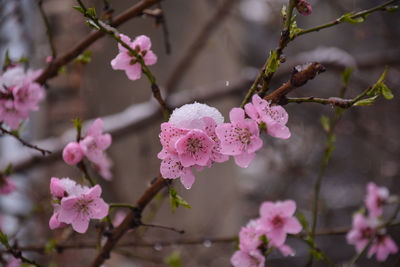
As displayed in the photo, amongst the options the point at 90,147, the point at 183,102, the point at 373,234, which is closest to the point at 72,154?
the point at 90,147

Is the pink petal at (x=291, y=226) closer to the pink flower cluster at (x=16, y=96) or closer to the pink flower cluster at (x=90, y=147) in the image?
the pink flower cluster at (x=90, y=147)

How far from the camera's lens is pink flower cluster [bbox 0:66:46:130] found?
35.7 inches

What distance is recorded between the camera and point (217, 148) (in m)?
0.59

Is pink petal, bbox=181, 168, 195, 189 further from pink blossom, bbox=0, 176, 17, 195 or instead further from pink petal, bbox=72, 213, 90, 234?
pink blossom, bbox=0, 176, 17, 195

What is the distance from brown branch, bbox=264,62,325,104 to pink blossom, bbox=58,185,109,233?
0.37 meters

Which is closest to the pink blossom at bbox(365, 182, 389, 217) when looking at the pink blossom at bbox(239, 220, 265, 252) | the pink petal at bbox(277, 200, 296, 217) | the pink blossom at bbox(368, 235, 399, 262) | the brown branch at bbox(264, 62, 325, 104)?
the pink blossom at bbox(368, 235, 399, 262)

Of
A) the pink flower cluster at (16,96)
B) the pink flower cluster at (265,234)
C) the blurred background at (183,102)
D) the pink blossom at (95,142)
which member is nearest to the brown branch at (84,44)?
the pink flower cluster at (16,96)

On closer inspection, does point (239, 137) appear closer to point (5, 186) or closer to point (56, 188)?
point (56, 188)

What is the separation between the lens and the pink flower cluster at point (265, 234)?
0.83 m

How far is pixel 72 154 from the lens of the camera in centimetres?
82

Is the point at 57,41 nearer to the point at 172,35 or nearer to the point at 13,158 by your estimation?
the point at 172,35

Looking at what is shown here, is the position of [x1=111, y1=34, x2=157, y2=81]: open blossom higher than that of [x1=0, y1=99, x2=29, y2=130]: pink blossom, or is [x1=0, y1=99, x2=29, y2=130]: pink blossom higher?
[x1=111, y1=34, x2=157, y2=81]: open blossom

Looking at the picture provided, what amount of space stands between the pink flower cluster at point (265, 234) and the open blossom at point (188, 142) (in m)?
0.33

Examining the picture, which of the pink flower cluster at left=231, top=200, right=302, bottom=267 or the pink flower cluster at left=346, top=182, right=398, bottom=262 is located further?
the pink flower cluster at left=346, top=182, right=398, bottom=262
